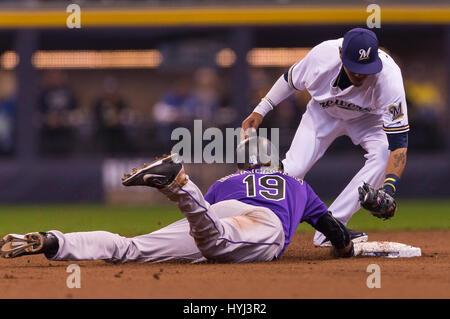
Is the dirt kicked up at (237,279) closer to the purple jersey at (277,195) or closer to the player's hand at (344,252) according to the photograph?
the player's hand at (344,252)

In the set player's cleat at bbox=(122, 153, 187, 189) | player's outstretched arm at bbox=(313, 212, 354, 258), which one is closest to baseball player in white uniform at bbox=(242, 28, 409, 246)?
player's outstretched arm at bbox=(313, 212, 354, 258)

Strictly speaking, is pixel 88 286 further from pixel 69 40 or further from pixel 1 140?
pixel 69 40

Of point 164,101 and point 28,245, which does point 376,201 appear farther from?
point 164,101

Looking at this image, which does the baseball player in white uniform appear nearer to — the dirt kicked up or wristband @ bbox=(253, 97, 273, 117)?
wristband @ bbox=(253, 97, 273, 117)

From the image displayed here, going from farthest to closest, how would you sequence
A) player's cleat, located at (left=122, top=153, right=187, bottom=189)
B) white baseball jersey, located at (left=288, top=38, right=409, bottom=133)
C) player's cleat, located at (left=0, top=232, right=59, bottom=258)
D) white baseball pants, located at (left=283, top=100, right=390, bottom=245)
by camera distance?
white baseball pants, located at (left=283, top=100, right=390, bottom=245) < white baseball jersey, located at (left=288, top=38, right=409, bottom=133) < player's cleat, located at (left=0, top=232, right=59, bottom=258) < player's cleat, located at (left=122, top=153, right=187, bottom=189)

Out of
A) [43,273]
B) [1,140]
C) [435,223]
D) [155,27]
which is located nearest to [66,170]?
[1,140]

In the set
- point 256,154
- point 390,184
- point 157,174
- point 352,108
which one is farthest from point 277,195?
point 352,108
